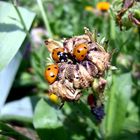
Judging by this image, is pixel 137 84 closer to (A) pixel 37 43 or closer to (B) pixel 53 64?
(B) pixel 53 64

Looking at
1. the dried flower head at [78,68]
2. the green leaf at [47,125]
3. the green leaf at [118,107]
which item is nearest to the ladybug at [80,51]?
the dried flower head at [78,68]

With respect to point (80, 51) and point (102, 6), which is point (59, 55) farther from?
point (102, 6)

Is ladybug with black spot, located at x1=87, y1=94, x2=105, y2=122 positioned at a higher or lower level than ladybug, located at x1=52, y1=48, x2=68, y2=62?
lower

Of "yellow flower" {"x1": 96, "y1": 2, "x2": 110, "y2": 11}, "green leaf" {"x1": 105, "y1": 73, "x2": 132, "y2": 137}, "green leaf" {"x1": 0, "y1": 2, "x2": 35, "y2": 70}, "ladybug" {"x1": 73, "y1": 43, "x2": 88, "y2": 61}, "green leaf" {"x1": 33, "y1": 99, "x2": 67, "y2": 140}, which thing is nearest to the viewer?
"ladybug" {"x1": 73, "y1": 43, "x2": 88, "y2": 61}

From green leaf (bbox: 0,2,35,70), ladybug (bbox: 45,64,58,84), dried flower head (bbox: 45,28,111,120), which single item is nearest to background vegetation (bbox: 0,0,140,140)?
green leaf (bbox: 0,2,35,70)

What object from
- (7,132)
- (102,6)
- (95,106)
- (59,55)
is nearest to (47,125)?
(95,106)

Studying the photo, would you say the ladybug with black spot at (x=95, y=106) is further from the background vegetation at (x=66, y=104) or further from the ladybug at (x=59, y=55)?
the ladybug at (x=59, y=55)

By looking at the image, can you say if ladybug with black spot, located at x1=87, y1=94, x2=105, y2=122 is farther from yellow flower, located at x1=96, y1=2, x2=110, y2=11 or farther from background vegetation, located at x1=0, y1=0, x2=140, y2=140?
yellow flower, located at x1=96, y1=2, x2=110, y2=11
